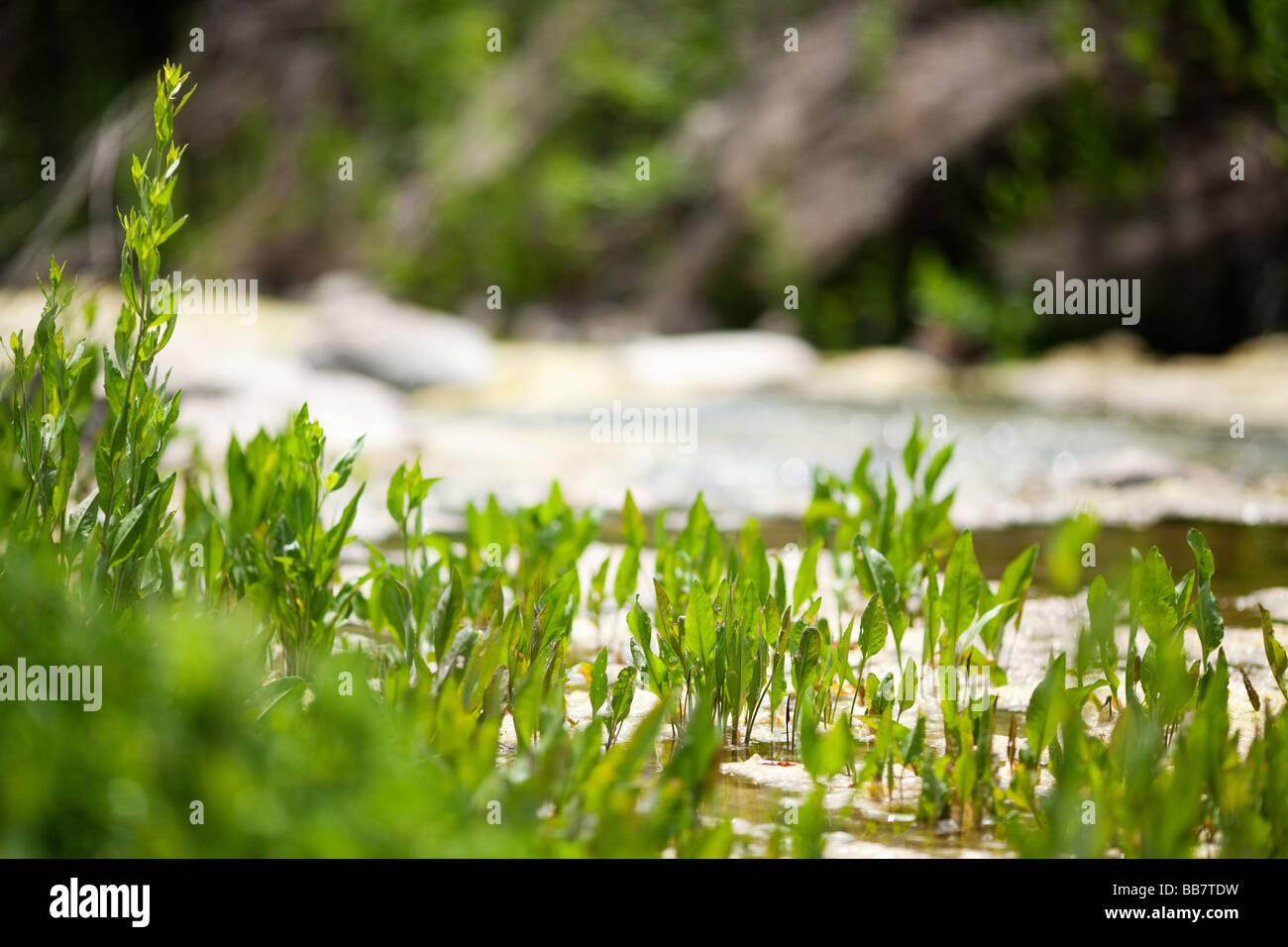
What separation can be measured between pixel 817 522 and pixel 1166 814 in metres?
2.15

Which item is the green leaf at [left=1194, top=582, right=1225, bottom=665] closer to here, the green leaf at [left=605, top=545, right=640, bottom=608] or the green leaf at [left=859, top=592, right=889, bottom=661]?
the green leaf at [left=859, top=592, right=889, bottom=661]

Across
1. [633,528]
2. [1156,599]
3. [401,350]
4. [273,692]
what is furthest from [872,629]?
[401,350]

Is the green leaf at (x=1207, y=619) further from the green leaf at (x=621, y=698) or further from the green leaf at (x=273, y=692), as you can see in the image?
the green leaf at (x=273, y=692)

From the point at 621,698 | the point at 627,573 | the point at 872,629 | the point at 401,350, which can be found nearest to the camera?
the point at 621,698

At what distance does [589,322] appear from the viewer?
15297 millimetres

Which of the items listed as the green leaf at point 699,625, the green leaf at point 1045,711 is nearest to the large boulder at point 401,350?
the green leaf at point 699,625

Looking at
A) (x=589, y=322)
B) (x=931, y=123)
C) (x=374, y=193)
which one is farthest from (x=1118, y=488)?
(x=374, y=193)

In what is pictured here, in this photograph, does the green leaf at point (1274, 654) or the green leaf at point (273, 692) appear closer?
the green leaf at point (273, 692)

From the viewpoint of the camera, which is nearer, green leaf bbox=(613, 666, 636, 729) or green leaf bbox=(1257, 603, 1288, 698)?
green leaf bbox=(613, 666, 636, 729)

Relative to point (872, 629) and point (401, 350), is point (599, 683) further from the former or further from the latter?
point (401, 350)

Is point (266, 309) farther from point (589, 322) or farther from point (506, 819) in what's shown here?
point (506, 819)

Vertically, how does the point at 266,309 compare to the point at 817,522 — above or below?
above

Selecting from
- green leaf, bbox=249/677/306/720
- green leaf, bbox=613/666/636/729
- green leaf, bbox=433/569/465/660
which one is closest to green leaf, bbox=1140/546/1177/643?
green leaf, bbox=613/666/636/729

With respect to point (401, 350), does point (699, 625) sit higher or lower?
lower
